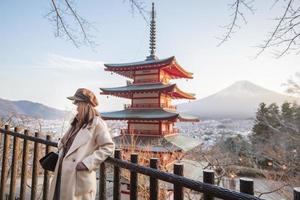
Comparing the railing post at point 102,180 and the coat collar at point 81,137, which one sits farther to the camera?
the railing post at point 102,180

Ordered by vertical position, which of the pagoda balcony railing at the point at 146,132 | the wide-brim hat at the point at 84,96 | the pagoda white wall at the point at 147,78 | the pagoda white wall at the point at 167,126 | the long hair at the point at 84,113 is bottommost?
the pagoda balcony railing at the point at 146,132

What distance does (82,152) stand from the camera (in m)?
1.93

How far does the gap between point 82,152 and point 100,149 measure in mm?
152

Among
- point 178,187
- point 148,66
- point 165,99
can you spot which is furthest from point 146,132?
point 178,187

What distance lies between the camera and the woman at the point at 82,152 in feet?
6.12

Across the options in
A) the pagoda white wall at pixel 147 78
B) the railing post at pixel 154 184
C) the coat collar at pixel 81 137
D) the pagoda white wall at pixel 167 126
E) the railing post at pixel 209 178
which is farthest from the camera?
the pagoda white wall at pixel 147 78

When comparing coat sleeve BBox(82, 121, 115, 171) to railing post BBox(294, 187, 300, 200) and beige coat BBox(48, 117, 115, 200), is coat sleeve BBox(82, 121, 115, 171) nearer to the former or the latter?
beige coat BBox(48, 117, 115, 200)

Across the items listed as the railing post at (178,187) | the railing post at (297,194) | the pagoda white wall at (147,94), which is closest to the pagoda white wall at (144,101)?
the pagoda white wall at (147,94)

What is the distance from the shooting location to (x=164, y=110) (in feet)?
45.0

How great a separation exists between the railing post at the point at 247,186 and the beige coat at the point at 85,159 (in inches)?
44.4

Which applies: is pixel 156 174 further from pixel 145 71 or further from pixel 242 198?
pixel 145 71

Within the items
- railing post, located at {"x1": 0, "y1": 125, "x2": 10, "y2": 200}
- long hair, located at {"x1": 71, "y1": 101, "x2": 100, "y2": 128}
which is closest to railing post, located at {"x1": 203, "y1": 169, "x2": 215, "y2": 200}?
long hair, located at {"x1": 71, "y1": 101, "x2": 100, "y2": 128}

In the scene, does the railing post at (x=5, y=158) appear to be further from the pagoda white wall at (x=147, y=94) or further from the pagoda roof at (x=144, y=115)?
the pagoda white wall at (x=147, y=94)

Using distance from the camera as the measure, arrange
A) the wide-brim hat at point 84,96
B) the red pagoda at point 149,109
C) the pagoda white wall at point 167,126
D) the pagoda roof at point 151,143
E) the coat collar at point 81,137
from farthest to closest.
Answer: the pagoda white wall at point 167,126
the red pagoda at point 149,109
the pagoda roof at point 151,143
the wide-brim hat at point 84,96
the coat collar at point 81,137
